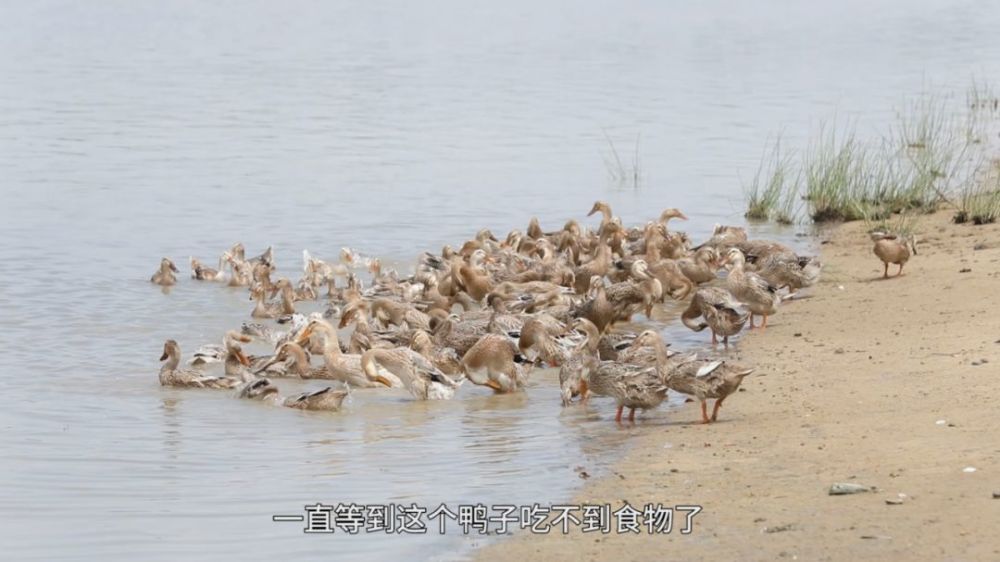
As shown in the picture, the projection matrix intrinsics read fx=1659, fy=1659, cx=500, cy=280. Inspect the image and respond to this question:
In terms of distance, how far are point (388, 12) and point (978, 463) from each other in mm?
49966

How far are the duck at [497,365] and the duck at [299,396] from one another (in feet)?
3.12

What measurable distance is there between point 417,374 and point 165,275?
5651mm

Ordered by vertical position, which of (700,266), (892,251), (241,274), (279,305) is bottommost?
(279,305)

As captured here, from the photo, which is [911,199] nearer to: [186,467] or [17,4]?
[186,467]

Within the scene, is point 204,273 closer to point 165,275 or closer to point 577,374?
point 165,275

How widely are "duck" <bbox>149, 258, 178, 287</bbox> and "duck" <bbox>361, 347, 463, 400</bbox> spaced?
5197 millimetres

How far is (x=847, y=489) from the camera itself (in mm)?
7914

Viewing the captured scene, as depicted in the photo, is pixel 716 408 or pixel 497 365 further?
pixel 497 365

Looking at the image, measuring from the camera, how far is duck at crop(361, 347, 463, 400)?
465 inches

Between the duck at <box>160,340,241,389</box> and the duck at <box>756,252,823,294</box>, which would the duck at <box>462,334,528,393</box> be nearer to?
the duck at <box>160,340,241,389</box>

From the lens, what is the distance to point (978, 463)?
26.6 feet

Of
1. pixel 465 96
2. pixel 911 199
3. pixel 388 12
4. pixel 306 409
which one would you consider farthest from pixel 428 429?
pixel 388 12

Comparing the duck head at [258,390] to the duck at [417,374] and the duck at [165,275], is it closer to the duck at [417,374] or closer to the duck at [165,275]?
the duck at [417,374]

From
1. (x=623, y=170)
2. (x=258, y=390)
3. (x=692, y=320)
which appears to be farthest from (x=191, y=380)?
(x=623, y=170)
